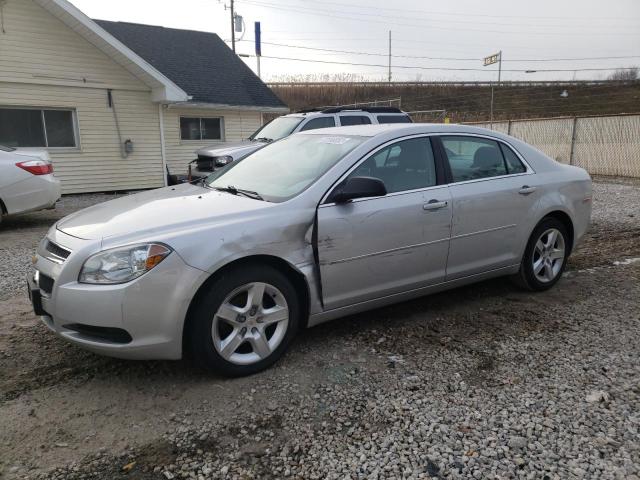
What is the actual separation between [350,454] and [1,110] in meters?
12.5

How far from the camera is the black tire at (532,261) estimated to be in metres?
4.67

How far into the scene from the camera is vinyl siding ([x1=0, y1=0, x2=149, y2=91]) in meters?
11.4

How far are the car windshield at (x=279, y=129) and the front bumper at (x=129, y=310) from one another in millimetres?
7283

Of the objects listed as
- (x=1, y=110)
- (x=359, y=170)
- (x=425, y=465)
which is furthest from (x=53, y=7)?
Answer: (x=425, y=465)

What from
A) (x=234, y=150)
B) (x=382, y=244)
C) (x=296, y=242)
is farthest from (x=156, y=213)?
(x=234, y=150)

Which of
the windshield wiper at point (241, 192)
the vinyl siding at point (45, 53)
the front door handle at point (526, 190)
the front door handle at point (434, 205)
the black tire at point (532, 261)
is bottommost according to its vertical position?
the black tire at point (532, 261)

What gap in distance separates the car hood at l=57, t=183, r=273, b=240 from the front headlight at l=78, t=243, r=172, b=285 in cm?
14

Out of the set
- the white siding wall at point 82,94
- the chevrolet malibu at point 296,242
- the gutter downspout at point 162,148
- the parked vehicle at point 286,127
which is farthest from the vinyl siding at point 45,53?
the chevrolet malibu at point 296,242

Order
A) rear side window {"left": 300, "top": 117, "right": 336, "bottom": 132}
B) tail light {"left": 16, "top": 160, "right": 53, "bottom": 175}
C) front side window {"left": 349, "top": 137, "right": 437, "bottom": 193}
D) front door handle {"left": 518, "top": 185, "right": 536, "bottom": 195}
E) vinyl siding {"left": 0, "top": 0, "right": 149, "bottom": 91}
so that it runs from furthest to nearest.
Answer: vinyl siding {"left": 0, "top": 0, "right": 149, "bottom": 91} → rear side window {"left": 300, "top": 117, "right": 336, "bottom": 132} → tail light {"left": 16, "top": 160, "right": 53, "bottom": 175} → front door handle {"left": 518, "top": 185, "right": 536, "bottom": 195} → front side window {"left": 349, "top": 137, "right": 437, "bottom": 193}

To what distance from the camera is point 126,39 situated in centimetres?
1659

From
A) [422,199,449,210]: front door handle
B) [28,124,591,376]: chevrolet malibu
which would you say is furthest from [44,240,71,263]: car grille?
[422,199,449,210]: front door handle

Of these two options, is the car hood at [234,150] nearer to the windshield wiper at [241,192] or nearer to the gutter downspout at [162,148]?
the gutter downspout at [162,148]

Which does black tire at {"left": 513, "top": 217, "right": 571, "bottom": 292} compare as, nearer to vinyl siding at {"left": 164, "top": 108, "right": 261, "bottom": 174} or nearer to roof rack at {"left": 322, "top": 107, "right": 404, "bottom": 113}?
roof rack at {"left": 322, "top": 107, "right": 404, "bottom": 113}

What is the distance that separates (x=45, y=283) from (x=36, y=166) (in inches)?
222
